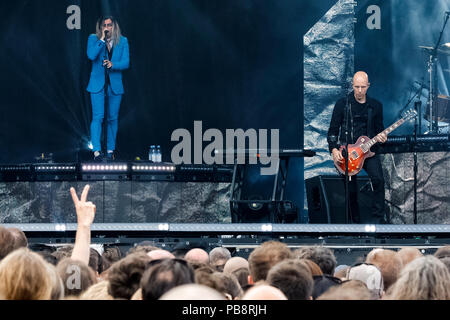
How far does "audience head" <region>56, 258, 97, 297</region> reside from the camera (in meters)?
4.12

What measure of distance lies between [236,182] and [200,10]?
4.20 metres

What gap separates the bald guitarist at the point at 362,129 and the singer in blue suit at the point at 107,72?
3329 mm

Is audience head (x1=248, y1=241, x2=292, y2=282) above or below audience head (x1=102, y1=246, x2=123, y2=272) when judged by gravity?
above

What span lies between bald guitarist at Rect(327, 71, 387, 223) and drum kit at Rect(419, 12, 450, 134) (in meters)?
2.24

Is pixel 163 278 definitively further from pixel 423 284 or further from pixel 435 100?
pixel 435 100

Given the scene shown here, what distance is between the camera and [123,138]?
44.3 feet

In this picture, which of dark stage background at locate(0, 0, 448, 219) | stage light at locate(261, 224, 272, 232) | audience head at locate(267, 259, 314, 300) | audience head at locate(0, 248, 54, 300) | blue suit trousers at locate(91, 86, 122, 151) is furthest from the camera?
dark stage background at locate(0, 0, 448, 219)

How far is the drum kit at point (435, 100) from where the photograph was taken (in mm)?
11906

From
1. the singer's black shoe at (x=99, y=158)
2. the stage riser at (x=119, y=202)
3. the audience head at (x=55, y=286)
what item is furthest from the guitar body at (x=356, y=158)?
the audience head at (x=55, y=286)

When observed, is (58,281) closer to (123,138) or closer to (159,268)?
(159,268)

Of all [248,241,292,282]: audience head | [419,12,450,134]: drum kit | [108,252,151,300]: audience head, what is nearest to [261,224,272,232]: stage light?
[248,241,292,282]: audience head

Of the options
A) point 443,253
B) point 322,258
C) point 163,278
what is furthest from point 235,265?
point 163,278

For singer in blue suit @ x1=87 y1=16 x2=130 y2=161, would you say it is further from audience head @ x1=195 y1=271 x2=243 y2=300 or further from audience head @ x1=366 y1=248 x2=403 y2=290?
audience head @ x1=195 y1=271 x2=243 y2=300
